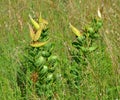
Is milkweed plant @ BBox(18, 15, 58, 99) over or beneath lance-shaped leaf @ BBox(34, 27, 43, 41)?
beneath

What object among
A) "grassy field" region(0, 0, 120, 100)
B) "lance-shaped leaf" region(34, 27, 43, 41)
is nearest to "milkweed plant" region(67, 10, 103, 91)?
"grassy field" region(0, 0, 120, 100)

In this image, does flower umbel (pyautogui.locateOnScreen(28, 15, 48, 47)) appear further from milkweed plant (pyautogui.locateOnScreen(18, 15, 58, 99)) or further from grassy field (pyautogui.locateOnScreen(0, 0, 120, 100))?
grassy field (pyautogui.locateOnScreen(0, 0, 120, 100))

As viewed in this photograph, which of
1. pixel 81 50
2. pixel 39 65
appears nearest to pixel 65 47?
pixel 81 50

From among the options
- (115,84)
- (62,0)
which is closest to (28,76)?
(115,84)

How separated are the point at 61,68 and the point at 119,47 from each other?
0.51 m

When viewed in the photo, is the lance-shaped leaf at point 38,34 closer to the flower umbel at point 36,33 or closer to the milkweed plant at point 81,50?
the flower umbel at point 36,33

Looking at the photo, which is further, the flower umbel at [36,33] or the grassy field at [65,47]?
the grassy field at [65,47]

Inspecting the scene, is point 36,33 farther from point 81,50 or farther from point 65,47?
point 65,47

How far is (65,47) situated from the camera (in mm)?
2812

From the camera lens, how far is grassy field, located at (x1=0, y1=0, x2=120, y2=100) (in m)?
2.34

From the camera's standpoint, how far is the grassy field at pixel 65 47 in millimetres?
2338

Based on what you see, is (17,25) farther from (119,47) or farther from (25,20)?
(119,47)

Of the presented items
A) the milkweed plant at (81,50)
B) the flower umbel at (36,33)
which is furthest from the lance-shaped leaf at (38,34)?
the milkweed plant at (81,50)

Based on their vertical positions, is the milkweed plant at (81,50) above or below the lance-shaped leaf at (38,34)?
below
